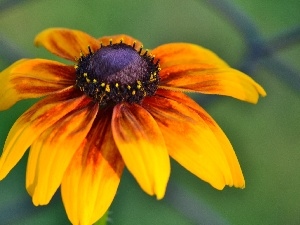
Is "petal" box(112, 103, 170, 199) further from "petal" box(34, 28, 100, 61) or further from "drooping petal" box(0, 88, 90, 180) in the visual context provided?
"petal" box(34, 28, 100, 61)

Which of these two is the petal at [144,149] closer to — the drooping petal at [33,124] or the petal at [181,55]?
the drooping petal at [33,124]

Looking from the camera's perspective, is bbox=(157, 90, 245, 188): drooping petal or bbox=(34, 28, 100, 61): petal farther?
bbox=(34, 28, 100, 61): petal

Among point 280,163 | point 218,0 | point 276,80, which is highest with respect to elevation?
point 218,0

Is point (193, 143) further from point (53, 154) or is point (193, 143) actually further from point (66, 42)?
point (66, 42)

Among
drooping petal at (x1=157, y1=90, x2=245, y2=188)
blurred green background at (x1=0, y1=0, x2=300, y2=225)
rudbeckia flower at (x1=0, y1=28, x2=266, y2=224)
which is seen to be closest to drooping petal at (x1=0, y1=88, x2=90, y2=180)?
rudbeckia flower at (x1=0, y1=28, x2=266, y2=224)

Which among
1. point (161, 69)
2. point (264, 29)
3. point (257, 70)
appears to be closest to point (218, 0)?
point (257, 70)

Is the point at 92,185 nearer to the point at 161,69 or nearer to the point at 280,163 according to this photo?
the point at 161,69
